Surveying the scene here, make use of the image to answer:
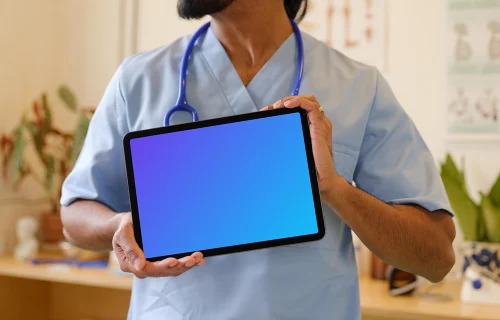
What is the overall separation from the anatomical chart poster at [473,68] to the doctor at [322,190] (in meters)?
0.93

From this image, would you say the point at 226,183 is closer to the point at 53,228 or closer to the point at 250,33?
the point at 250,33

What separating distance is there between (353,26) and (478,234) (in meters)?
0.74

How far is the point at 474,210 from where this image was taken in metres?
1.61

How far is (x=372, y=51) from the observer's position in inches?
75.0

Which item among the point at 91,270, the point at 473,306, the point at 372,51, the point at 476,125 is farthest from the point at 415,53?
the point at 91,270

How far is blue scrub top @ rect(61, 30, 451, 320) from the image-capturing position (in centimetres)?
85

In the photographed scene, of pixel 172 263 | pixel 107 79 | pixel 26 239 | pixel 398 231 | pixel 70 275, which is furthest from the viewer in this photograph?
pixel 107 79

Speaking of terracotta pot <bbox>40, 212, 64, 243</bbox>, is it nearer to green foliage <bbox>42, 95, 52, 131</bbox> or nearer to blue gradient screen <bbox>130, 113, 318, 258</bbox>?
green foliage <bbox>42, 95, 52, 131</bbox>

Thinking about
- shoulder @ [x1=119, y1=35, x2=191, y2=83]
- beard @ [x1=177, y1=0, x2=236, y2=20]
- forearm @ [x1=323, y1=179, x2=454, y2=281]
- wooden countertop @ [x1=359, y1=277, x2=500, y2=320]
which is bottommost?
wooden countertop @ [x1=359, y1=277, x2=500, y2=320]

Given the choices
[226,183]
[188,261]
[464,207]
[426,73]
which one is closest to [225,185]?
[226,183]

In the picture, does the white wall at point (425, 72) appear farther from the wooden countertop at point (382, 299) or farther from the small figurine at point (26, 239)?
the small figurine at point (26, 239)

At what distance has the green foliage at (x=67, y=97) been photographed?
7.08 ft

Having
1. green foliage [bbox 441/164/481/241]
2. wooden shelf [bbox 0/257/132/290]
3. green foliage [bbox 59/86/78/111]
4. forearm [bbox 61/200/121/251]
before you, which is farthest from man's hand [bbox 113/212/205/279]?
green foliage [bbox 59/86/78/111]

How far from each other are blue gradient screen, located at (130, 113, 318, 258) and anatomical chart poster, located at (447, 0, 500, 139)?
119 cm
